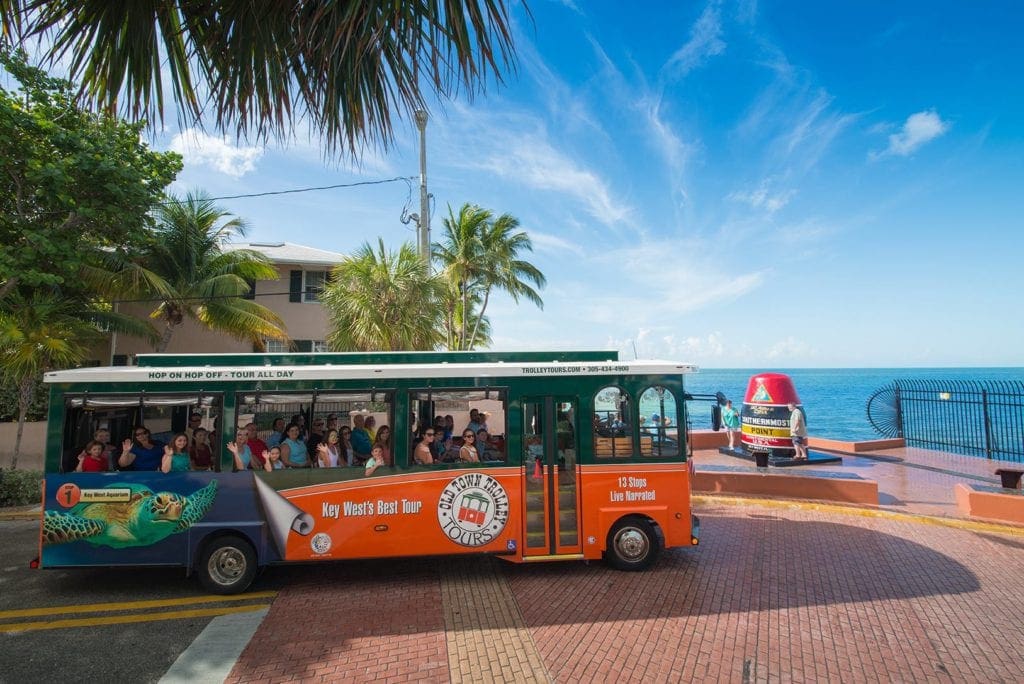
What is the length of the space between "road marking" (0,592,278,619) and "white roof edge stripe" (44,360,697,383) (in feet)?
8.99

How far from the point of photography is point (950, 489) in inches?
460

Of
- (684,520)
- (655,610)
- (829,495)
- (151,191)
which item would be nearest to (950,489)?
(829,495)

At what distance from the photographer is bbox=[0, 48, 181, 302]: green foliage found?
10688 millimetres

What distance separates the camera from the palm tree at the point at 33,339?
1155 cm

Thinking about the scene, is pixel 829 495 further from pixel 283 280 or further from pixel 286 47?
pixel 283 280

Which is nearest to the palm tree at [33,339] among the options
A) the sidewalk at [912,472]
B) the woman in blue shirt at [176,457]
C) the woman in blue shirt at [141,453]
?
the woman in blue shirt at [141,453]

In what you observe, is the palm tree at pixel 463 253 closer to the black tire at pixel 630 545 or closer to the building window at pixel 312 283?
the building window at pixel 312 283

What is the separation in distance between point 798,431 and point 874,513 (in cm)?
450

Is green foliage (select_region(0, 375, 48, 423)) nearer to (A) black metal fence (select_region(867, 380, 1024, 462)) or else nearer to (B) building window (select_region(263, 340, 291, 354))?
(B) building window (select_region(263, 340, 291, 354))

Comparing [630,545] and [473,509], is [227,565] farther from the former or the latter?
[630,545]

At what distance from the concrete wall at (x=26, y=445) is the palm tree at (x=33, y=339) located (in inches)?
41.9

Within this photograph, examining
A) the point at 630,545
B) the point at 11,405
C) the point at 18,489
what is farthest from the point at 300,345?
the point at 630,545

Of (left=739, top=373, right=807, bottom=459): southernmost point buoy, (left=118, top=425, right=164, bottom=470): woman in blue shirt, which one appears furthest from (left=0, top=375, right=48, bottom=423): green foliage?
(left=739, top=373, right=807, bottom=459): southernmost point buoy

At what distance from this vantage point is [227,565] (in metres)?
6.71
